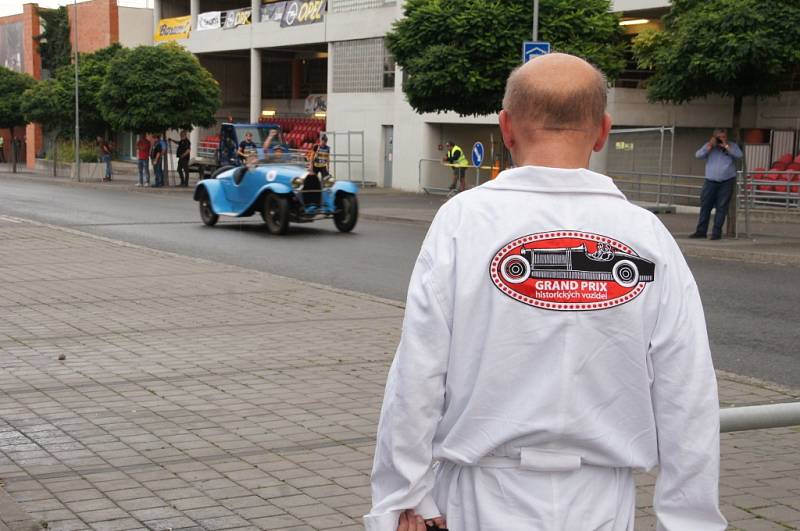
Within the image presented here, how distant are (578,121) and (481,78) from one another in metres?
22.7

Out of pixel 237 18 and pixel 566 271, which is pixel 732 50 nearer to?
pixel 566 271

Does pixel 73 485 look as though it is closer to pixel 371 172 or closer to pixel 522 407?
pixel 522 407

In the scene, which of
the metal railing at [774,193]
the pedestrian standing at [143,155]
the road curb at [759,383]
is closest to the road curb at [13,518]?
the road curb at [759,383]

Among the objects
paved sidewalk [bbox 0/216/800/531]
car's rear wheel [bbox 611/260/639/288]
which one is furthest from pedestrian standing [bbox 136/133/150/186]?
car's rear wheel [bbox 611/260/639/288]

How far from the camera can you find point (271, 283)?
12.2 metres

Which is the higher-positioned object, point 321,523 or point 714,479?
point 714,479

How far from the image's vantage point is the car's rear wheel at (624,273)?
2248 mm

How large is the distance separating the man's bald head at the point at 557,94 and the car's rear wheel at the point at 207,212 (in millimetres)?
18838

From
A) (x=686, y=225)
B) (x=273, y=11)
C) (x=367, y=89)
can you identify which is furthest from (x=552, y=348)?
(x=273, y=11)

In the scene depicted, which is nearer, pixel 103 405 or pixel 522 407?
pixel 522 407

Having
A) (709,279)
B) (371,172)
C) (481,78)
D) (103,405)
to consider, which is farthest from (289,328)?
(371,172)

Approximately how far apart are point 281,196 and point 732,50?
7.97 metres

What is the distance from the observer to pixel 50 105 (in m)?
43.5

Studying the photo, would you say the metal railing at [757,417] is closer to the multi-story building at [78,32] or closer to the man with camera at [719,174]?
the man with camera at [719,174]
